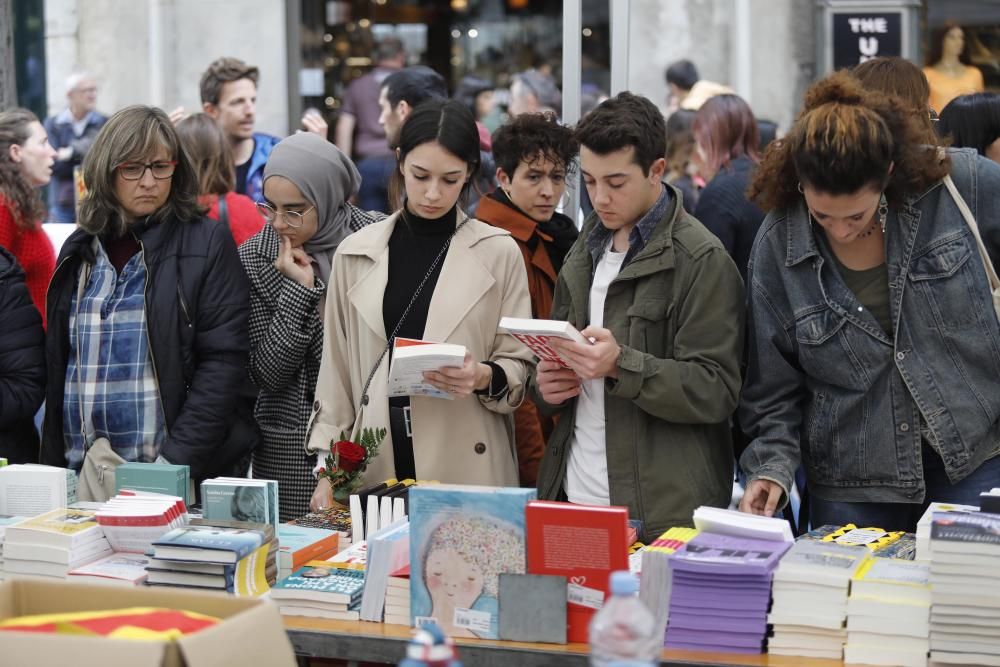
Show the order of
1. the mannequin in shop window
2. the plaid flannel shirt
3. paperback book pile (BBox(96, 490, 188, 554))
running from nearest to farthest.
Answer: paperback book pile (BBox(96, 490, 188, 554)) → the plaid flannel shirt → the mannequin in shop window

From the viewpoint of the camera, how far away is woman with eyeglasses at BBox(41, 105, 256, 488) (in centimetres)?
384

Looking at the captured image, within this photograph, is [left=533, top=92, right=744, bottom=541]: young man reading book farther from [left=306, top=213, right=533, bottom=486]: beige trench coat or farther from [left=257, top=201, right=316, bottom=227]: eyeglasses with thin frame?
[left=257, top=201, right=316, bottom=227]: eyeglasses with thin frame

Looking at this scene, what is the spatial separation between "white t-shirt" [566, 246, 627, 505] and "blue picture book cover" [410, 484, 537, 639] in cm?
63

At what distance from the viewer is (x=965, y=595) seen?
8.55 feet

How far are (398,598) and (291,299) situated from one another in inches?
53.2

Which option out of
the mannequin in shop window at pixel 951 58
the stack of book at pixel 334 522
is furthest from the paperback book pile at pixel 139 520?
the mannequin in shop window at pixel 951 58

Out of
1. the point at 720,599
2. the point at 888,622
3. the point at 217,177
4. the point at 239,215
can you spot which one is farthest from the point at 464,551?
the point at 217,177

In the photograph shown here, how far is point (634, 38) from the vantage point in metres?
9.34

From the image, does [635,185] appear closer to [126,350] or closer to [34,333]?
[126,350]

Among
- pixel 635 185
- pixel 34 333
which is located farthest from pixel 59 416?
pixel 635 185

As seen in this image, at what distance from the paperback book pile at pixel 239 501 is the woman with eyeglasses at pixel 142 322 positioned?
663 mm

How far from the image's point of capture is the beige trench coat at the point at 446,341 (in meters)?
3.66

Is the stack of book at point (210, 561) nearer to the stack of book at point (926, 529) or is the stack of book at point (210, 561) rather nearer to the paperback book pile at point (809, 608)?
the paperback book pile at point (809, 608)

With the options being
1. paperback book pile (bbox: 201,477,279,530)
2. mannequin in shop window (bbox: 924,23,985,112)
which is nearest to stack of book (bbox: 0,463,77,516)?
paperback book pile (bbox: 201,477,279,530)
